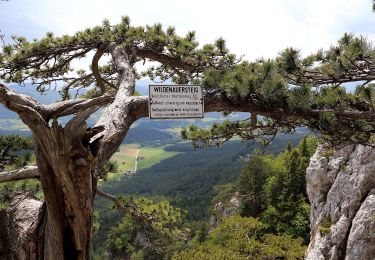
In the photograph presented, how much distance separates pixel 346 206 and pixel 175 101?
14.5m

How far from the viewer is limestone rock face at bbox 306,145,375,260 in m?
14.9

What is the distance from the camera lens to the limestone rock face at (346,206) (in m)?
14.9

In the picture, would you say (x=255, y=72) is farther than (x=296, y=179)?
No

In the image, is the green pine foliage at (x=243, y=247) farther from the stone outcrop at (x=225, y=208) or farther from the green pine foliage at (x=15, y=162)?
the green pine foliage at (x=15, y=162)

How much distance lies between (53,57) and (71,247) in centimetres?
467

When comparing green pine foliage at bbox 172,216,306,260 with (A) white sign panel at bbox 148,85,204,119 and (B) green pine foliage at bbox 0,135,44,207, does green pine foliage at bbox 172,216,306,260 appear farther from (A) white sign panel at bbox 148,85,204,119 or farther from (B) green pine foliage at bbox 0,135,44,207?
(A) white sign panel at bbox 148,85,204,119

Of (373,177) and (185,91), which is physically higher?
(185,91)

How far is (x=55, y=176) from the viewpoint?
3576 millimetres

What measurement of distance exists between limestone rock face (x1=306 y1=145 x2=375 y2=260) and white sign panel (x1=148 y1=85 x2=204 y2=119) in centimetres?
1105

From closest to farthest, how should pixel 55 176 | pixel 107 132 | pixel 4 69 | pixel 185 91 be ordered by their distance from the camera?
pixel 55 176 < pixel 107 132 < pixel 185 91 < pixel 4 69

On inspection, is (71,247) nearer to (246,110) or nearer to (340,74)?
(246,110)

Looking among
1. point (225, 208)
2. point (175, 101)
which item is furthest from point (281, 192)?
point (175, 101)

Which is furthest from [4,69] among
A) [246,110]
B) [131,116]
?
[246,110]

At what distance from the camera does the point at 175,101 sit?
442 cm
